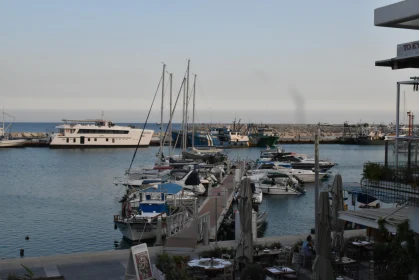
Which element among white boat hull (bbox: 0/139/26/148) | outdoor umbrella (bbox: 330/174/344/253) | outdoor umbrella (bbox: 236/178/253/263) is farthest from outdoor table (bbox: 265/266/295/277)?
white boat hull (bbox: 0/139/26/148)

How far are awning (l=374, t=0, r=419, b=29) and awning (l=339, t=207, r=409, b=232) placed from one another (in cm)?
382

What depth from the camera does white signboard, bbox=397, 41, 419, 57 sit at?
1031 centimetres

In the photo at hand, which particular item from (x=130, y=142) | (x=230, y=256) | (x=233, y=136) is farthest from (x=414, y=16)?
(x=233, y=136)

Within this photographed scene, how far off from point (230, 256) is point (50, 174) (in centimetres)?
5257

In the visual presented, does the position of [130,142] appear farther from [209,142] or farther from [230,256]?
[230,256]

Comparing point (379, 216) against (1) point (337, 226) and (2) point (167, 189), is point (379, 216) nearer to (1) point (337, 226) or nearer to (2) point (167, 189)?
(1) point (337, 226)

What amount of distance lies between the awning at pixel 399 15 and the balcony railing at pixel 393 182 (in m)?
2.68

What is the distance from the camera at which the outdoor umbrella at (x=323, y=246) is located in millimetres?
12898

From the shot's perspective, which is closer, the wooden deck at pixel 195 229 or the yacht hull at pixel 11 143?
the wooden deck at pixel 195 229

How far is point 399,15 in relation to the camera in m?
10.4

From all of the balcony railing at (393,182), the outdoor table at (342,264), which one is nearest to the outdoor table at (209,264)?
the outdoor table at (342,264)

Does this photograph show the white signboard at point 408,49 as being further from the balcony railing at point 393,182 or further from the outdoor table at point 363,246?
the outdoor table at point 363,246

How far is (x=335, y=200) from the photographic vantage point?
55.1 ft

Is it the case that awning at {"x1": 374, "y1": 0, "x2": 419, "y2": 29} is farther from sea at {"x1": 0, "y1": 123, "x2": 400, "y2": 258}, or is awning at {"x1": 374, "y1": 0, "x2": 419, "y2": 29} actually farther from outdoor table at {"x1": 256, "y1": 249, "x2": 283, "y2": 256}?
sea at {"x1": 0, "y1": 123, "x2": 400, "y2": 258}
